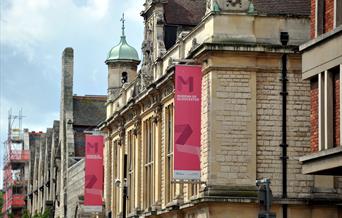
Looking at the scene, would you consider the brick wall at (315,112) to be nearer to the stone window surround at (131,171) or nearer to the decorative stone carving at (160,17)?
the decorative stone carving at (160,17)

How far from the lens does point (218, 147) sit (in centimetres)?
4762

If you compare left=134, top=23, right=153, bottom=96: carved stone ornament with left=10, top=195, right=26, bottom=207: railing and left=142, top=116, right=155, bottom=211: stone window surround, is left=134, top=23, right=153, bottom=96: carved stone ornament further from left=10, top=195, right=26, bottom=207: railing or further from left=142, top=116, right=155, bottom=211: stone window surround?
left=10, top=195, right=26, bottom=207: railing

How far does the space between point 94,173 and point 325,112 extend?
40657 millimetres

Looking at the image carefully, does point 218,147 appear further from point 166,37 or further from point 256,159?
point 166,37

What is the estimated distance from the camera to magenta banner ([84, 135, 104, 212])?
69688mm

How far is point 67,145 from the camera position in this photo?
92000 mm

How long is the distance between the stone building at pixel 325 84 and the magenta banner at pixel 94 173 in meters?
38.0

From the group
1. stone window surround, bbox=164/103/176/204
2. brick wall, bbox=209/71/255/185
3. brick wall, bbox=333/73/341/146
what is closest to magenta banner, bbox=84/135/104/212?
stone window surround, bbox=164/103/176/204

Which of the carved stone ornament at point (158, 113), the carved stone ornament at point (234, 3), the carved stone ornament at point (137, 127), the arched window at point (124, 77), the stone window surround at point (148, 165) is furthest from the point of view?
the arched window at point (124, 77)

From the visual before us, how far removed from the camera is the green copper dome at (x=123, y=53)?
71688 mm

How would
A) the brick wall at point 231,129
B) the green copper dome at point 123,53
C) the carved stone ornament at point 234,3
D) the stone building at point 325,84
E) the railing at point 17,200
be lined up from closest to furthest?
1. the stone building at point 325,84
2. the brick wall at point 231,129
3. the carved stone ornament at point 234,3
4. the green copper dome at point 123,53
5. the railing at point 17,200

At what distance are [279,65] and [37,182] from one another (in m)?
65.2

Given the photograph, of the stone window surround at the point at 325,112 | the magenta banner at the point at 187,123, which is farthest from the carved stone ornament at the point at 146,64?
the stone window surround at the point at 325,112

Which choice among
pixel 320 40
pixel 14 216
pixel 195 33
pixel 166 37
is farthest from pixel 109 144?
pixel 14 216
